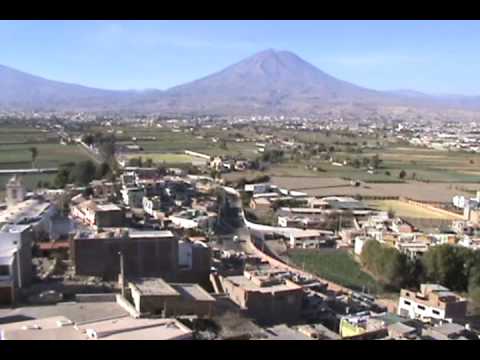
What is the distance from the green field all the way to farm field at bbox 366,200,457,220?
A: 9.94 ft

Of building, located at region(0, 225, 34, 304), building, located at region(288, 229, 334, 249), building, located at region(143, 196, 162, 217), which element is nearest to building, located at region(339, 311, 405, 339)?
building, located at region(0, 225, 34, 304)

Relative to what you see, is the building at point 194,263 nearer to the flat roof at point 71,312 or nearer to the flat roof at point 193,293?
the flat roof at point 193,293

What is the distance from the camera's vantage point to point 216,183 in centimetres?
1345

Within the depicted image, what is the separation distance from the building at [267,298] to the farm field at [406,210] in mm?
5813

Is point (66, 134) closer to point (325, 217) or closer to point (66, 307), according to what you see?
point (325, 217)

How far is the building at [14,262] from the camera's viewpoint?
4.72 metres

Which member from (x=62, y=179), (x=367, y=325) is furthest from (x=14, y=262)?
(x=62, y=179)

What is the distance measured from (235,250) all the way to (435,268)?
251 cm

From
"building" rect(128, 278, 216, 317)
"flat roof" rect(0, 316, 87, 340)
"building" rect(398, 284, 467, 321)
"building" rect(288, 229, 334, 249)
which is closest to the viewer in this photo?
"flat roof" rect(0, 316, 87, 340)

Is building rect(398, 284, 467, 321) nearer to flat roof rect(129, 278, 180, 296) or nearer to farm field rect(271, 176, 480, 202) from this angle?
flat roof rect(129, 278, 180, 296)

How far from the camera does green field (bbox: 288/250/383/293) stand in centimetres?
675

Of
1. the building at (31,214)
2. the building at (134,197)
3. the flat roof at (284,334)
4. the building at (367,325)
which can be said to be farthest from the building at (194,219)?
the flat roof at (284,334)

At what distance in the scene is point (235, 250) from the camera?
7891 millimetres
